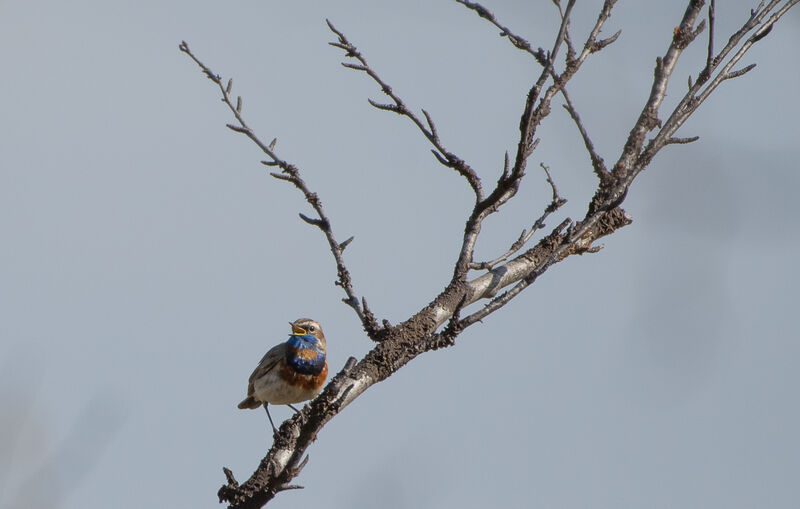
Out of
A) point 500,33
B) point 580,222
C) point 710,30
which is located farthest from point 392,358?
point 710,30

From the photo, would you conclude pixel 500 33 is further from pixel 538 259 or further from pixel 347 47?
pixel 538 259

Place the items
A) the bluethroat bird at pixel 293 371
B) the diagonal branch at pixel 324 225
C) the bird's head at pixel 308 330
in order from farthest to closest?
the bird's head at pixel 308 330 < the bluethroat bird at pixel 293 371 < the diagonal branch at pixel 324 225

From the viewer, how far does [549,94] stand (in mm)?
5090

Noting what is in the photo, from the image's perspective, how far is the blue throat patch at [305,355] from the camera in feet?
35.1

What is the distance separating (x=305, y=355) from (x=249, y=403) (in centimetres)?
124

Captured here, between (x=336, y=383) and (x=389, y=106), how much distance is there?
162 centimetres

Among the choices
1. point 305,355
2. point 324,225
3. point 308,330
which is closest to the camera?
point 324,225

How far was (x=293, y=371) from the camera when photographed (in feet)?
35.0

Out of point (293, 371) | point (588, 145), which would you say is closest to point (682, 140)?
point (588, 145)

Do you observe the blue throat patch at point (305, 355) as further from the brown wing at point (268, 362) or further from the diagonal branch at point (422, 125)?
the diagonal branch at point (422, 125)

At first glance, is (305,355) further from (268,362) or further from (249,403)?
(249,403)

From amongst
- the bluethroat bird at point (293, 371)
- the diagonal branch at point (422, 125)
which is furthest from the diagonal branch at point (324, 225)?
the bluethroat bird at point (293, 371)

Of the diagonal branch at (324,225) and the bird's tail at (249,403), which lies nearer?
the diagonal branch at (324,225)

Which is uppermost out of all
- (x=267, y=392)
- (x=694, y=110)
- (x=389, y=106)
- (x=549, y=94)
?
(x=267, y=392)
